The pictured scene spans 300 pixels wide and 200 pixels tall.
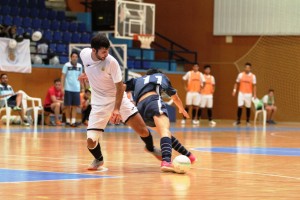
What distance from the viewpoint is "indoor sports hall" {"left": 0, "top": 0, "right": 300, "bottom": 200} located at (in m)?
8.13

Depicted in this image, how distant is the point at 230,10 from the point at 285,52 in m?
3.37

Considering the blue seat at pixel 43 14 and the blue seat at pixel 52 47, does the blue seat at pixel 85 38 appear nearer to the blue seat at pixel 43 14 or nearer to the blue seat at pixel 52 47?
the blue seat at pixel 43 14

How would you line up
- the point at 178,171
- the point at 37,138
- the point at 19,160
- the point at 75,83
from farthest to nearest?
the point at 75,83 < the point at 37,138 < the point at 19,160 < the point at 178,171

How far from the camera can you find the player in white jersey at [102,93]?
909cm

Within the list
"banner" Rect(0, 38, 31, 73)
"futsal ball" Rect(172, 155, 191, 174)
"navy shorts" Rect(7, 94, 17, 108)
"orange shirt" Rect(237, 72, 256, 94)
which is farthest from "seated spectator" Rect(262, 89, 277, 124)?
"futsal ball" Rect(172, 155, 191, 174)

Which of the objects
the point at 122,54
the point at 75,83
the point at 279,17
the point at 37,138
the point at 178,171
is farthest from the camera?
the point at 279,17

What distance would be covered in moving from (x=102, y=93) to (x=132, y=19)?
67.9ft

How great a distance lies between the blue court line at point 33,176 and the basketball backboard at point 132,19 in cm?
2026

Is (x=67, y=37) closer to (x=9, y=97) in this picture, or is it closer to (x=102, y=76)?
(x=9, y=97)

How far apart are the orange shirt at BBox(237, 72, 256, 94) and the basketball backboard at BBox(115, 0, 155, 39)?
448 cm

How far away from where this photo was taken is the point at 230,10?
3391 cm

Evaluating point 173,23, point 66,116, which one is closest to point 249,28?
point 173,23

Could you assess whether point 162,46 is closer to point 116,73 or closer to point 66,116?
point 66,116

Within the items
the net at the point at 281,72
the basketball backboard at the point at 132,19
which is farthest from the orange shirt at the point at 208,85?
the net at the point at 281,72
